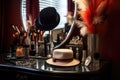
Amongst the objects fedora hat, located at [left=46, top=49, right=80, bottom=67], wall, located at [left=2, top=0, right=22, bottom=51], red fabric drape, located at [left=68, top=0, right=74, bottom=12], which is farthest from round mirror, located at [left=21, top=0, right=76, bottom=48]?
fedora hat, located at [left=46, top=49, right=80, bottom=67]

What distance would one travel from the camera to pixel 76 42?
1724 millimetres

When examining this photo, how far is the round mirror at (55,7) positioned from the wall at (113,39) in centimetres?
36

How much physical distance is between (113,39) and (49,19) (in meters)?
0.70

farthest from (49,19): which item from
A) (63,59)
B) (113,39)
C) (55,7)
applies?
(113,39)

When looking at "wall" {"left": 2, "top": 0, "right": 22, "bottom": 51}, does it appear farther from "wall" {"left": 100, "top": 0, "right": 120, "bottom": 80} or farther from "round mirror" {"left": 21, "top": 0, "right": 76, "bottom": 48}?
"wall" {"left": 100, "top": 0, "right": 120, "bottom": 80}

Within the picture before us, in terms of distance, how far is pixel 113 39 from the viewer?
1564 mm

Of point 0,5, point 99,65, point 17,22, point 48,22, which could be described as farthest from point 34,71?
point 0,5

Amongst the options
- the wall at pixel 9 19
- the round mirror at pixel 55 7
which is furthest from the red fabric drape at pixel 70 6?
the wall at pixel 9 19

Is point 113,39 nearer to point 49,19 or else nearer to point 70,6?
point 70,6

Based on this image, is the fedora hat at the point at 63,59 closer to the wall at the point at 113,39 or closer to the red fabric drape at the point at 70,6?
the wall at the point at 113,39

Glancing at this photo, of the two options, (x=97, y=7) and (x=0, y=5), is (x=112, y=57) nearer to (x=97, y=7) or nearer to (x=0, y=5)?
(x=97, y=7)

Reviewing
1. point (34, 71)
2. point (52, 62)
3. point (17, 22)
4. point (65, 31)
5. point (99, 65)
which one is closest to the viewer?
point (34, 71)

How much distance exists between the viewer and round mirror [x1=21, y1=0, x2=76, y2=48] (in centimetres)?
181

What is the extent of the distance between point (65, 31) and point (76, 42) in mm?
176
